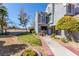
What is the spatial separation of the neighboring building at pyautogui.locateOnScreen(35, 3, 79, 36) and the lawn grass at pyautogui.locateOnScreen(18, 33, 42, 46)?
18 centimetres

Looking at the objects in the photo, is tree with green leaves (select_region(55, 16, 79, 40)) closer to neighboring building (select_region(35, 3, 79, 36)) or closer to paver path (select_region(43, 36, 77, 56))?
neighboring building (select_region(35, 3, 79, 36))

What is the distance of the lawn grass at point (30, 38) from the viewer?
4492 mm

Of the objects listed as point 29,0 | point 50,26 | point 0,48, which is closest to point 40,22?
point 50,26

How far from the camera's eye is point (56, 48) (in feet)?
14.8

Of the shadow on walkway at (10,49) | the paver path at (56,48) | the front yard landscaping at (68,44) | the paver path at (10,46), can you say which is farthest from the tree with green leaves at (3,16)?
the front yard landscaping at (68,44)

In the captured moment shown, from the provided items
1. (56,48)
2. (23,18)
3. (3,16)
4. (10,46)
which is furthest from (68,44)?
(3,16)

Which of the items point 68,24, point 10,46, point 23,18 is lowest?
point 10,46

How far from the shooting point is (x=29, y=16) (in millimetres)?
4488

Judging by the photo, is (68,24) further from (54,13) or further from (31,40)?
(31,40)

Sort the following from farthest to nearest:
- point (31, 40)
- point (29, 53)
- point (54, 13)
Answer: point (54, 13), point (31, 40), point (29, 53)

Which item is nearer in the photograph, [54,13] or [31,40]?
[31,40]

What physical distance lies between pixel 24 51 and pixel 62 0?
4.62 ft

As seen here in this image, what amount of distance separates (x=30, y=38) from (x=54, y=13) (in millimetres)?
821

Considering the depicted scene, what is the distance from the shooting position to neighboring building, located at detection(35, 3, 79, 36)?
14.6 feet
